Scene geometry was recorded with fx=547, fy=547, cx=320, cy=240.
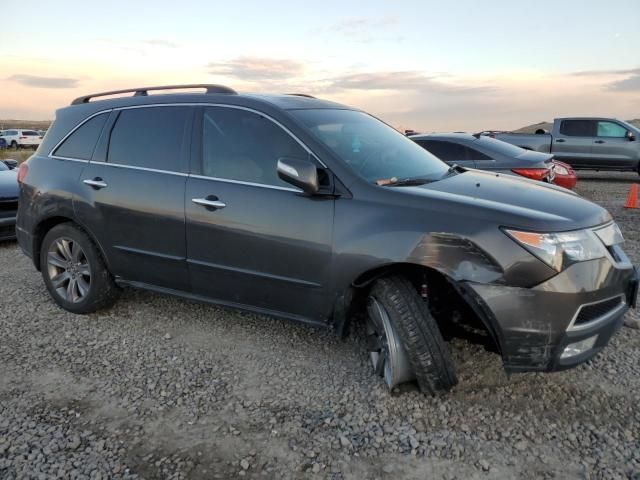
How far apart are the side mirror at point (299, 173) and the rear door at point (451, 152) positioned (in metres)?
5.23

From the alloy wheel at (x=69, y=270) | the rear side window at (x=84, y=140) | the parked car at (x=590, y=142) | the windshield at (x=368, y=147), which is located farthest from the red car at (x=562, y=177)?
the alloy wheel at (x=69, y=270)

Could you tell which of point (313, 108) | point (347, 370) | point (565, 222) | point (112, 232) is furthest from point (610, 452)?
point (112, 232)

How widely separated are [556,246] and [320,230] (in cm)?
130

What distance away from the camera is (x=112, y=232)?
4.20m

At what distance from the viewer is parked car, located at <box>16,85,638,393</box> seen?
2.85m

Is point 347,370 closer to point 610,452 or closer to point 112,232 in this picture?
point 610,452

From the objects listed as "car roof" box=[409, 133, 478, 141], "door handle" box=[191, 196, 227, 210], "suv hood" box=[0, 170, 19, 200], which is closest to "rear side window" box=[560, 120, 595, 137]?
"car roof" box=[409, 133, 478, 141]

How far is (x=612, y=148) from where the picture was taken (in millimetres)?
14594

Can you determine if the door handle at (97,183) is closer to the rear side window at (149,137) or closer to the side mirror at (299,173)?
the rear side window at (149,137)

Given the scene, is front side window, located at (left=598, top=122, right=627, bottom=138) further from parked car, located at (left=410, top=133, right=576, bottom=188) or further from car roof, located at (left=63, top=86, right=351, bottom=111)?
car roof, located at (left=63, top=86, right=351, bottom=111)

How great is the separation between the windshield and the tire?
6.86 feet

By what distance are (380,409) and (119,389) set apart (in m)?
1.62

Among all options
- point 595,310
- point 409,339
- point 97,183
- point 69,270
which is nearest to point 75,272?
point 69,270

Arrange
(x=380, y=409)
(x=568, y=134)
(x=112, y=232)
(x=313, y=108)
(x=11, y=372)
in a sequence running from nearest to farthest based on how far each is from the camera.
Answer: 1. (x=380, y=409)
2. (x=11, y=372)
3. (x=313, y=108)
4. (x=112, y=232)
5. (x=568, y=134)
